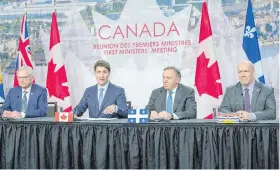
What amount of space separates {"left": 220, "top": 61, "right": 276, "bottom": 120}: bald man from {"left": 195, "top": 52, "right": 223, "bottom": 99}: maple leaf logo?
1086 mm

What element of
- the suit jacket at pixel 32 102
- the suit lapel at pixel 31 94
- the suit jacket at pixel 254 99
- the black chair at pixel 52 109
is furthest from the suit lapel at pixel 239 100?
the black chair at pixel 52 109

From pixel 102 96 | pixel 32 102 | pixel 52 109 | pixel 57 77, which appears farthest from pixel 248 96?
pixel 57 77

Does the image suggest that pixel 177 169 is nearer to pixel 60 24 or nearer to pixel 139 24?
pixel 139 24

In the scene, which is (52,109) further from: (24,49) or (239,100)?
(239,100)

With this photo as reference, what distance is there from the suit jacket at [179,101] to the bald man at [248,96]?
307 mm

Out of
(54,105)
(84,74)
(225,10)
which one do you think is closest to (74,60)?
(84,74)

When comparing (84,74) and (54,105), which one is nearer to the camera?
(54,105)

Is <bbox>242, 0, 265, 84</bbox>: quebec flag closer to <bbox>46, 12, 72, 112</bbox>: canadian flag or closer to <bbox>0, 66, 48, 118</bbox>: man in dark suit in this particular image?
<bbox>46, 12, 72, 112</bbox>: canadian flag

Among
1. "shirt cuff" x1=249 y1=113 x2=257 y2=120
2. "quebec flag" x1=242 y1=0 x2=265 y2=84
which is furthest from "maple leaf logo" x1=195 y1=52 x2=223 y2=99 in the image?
"shirt cuff" x1=249 y1=113 x2=257 y2=120

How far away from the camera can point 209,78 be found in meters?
5.88

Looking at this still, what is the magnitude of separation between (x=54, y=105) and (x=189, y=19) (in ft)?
6.24

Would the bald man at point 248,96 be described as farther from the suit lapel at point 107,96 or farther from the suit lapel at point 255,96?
the suit lapel at point 107,96

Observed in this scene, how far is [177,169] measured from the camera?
4180mm

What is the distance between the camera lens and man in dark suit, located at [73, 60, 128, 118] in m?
5.04
